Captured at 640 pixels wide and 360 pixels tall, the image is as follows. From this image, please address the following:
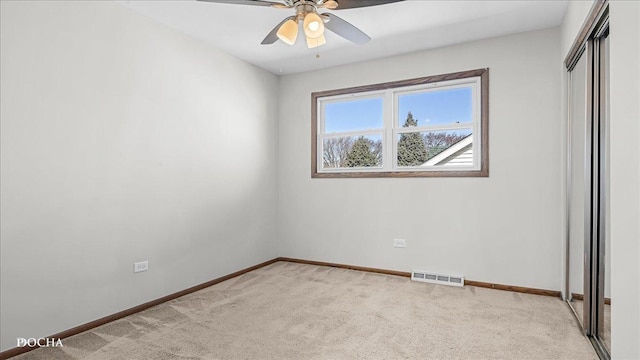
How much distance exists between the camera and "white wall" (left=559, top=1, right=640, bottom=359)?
4.70 feet

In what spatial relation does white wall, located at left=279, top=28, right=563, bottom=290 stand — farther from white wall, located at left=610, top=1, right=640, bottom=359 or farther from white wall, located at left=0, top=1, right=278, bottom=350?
white wall, located at left=610, top=1, right=640, bottom=359

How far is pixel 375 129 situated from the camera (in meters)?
4.32

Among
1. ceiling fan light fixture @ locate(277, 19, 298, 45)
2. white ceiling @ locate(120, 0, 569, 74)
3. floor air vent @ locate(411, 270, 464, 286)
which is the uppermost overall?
white ceiling @ locate(120, 0, 569, 74)

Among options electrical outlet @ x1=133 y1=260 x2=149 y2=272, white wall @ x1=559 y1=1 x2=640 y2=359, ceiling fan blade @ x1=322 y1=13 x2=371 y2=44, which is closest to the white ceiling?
ceiling fan blade @ x1=322 y1=13 x2=371 y2=44

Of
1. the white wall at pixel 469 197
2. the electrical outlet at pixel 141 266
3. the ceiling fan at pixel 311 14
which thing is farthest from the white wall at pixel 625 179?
the electrical outlet at pixel 141 266

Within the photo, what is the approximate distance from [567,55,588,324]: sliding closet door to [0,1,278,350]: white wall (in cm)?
336

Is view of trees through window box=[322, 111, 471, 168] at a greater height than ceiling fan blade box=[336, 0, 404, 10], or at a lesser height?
lesser

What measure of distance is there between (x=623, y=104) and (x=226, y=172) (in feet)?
11.4

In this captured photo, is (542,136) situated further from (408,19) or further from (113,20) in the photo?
(113,20)

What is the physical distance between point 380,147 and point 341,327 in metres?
2.33

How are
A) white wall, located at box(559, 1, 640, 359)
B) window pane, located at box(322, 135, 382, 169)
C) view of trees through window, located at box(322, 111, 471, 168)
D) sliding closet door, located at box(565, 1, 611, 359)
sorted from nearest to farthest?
white wall, located at box(559, 1, 640, 359) < sliding closet door, located at box(565, 1, 611, 359) < view of trees through window, located at box(322, 111, 471, 168) < window pane, located at box(322, 135, 382, 169)

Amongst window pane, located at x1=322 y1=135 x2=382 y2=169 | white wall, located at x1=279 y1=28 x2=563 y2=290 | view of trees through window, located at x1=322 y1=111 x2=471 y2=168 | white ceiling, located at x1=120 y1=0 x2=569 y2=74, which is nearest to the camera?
white ceiling, located at x1=120 y1=0 x2=569 y2=74

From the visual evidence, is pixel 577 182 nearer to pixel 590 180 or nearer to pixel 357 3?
pixel 590 180

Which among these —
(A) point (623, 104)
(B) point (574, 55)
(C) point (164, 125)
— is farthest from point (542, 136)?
(C) point (164, 125)
